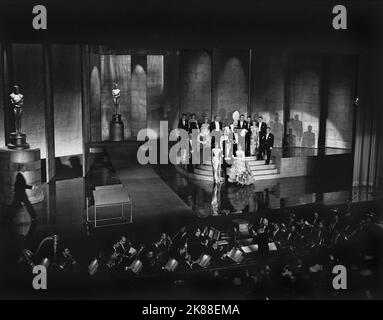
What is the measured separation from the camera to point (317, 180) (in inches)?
679

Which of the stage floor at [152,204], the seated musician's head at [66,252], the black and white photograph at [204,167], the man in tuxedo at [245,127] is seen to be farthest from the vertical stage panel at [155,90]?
the seated musician's head at [66,252]

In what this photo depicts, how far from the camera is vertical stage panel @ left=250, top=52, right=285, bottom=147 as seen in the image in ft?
68.7

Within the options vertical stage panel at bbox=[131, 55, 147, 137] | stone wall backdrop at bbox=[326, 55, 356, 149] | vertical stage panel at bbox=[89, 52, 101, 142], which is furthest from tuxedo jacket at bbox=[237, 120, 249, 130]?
vertical stage panel at bbox=[131, 55, 147, 137]

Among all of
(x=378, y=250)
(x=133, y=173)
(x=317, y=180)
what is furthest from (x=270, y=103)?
(x=378, y=250)

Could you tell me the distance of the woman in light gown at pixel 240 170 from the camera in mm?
16109

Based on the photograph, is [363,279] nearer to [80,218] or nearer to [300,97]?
[80,218]

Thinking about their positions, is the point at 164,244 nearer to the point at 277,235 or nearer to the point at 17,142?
the point at 277,235

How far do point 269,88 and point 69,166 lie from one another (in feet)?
27.0

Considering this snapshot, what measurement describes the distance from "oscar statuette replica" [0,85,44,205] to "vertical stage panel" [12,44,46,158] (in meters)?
1.50

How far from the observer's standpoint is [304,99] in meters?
21.1

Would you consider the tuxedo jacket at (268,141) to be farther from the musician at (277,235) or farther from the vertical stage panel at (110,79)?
the vertical stage panel at (110,79)

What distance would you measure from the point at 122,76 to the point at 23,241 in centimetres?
1406

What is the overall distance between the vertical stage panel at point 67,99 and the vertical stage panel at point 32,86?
87 cm

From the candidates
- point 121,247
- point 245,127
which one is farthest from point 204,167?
point 121,247
